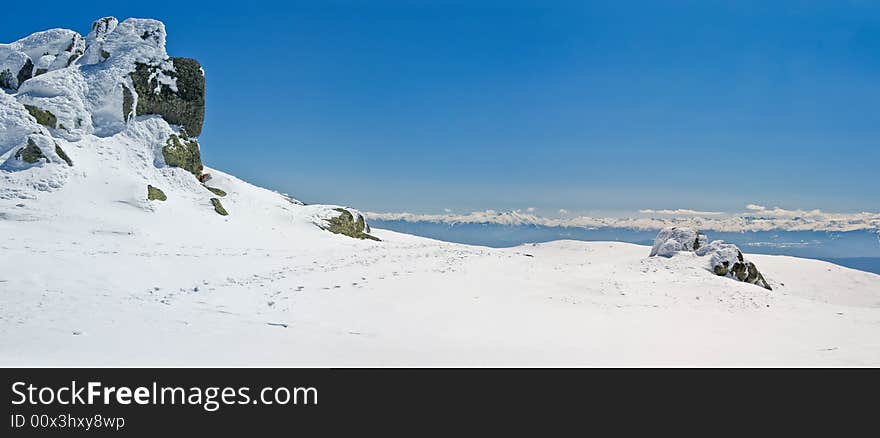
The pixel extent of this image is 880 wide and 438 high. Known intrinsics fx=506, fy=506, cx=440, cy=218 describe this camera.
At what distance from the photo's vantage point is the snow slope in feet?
34.3

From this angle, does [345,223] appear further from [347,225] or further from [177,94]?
[177,94]

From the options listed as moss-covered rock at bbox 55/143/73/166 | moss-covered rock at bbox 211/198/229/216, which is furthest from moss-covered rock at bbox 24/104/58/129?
moss-covered rock at bbox 211/198/229/216

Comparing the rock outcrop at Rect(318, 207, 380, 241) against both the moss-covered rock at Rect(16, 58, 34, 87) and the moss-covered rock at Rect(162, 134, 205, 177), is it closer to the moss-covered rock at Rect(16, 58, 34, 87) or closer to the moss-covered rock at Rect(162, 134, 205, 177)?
the moss-covered rock at Rect(162, 134, 205, 177)

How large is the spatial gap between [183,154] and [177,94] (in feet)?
17.1

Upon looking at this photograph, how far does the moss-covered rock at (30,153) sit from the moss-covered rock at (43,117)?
142 inches

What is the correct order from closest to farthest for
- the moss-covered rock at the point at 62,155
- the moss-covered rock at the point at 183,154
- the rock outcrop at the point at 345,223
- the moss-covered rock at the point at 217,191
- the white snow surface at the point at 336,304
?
1. the white snow surface at the point at 336,304
2. the moss-covered rock at the point at 62,155
3. the moss-covered rock at the point at 183,154
4. the moss-covered rock at the point at 217,191
5. the rock outcrop at the point at 345,223

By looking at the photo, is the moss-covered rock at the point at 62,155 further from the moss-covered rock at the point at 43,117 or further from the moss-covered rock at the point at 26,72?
the moss-covered rock at the point at 26,72

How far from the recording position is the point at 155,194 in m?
29.8

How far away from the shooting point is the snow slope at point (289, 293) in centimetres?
1045

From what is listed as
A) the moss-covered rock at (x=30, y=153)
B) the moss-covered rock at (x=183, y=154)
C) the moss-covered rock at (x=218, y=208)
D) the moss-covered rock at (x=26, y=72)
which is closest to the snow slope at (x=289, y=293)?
the moss-covered rock at (x=30, y=153)

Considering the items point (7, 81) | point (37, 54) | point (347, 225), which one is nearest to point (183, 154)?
point (7, 81)

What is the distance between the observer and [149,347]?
9.62m
